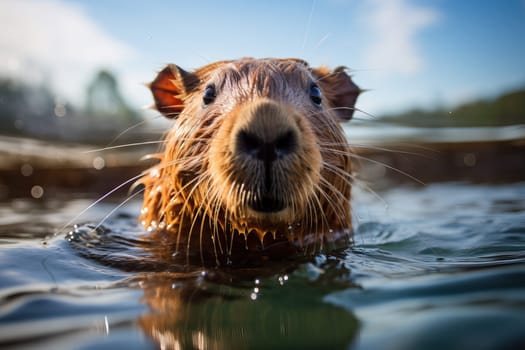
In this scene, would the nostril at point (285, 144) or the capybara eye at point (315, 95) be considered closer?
the nostril at point (285, 144)

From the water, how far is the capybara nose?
648mm

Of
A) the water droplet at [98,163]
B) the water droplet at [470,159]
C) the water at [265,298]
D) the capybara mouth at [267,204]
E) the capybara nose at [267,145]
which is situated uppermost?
the water droplet at [98,163]

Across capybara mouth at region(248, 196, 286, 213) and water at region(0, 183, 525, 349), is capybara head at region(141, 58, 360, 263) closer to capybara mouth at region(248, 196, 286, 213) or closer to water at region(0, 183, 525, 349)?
capybara mouth at region(248, 196, 286, 213)

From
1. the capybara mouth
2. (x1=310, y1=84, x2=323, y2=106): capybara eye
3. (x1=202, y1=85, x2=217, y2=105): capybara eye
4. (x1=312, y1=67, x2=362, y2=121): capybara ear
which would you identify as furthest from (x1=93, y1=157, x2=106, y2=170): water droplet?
the capybara mouth

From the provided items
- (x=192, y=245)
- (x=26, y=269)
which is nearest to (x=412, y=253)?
(x=192, y=245)

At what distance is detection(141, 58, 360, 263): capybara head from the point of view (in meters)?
2.74

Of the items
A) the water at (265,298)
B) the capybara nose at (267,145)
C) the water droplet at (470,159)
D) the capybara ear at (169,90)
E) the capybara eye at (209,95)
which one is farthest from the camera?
the water droplet at (470,159)

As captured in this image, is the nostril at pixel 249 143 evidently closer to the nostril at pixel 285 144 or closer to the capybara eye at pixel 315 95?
the nostril at pixel 285 144

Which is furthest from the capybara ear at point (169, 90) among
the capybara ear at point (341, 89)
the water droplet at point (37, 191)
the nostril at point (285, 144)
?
the water droplet at point (37, 191)

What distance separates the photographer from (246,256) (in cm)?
345

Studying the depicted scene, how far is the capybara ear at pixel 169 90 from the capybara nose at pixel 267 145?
5.49 ft

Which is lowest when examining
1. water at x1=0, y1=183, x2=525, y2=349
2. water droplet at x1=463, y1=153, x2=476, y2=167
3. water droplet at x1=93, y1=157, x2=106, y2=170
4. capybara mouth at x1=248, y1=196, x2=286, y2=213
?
water at x1=0, y1=183, x2=525, y2=349

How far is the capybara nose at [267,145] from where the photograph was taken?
266 cm

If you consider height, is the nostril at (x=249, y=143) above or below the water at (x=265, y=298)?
above
